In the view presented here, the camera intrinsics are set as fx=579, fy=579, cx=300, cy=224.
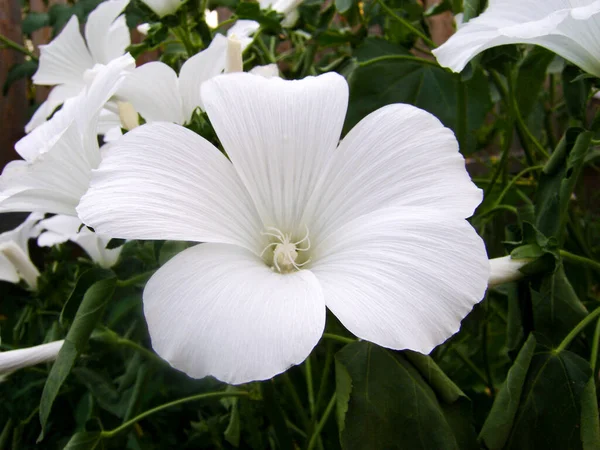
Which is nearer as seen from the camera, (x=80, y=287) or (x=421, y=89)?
(x=80, y=287)

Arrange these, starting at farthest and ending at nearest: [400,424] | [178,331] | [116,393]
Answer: [116,393] → [400,424] → [178,331]

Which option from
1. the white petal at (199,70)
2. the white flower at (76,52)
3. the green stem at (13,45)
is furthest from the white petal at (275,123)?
the green stem at (13,45)

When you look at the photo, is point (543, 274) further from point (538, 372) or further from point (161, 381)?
point (161, 381)

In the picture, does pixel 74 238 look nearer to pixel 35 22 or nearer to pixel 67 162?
pixel 67 162

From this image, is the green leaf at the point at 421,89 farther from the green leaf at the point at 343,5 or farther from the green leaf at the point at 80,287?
the green leaf at the point at 80,287

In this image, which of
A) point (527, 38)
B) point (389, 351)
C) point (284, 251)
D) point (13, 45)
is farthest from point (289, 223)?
point (13, 45)

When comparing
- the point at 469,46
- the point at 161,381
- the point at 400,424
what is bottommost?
the point at 161,381

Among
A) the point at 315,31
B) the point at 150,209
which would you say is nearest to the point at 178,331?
the point at 150,209
